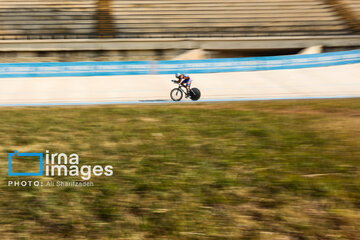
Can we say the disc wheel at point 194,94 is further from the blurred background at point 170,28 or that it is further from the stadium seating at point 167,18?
the stadium seating at point 167,18

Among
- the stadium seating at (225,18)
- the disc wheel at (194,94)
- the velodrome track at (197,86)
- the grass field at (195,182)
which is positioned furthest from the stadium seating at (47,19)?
the grass field at (195,182)

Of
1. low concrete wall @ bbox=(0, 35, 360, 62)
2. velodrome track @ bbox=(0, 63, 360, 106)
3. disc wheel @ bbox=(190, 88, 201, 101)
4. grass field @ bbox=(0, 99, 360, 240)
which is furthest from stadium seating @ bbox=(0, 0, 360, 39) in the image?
grass field @ bbox=(0, 99, 360, 240)

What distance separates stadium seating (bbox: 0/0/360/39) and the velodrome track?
23.0 ft

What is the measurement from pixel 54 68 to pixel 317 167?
16281mm

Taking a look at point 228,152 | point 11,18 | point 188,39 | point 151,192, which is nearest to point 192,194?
point 151,192

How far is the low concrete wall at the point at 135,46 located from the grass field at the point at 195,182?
608 inches

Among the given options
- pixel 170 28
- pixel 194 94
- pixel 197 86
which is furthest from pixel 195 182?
pixel 170 28

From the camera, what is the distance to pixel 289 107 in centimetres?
1259

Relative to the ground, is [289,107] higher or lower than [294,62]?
lower

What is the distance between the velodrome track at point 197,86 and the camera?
50.8ft

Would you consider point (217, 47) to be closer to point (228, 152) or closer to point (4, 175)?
point (228, 152)

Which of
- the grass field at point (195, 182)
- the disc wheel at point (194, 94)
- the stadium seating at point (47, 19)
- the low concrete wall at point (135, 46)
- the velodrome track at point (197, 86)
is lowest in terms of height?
the grass field at point (195, 182)

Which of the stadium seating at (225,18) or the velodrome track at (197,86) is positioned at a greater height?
the stadium seating at (225,18)

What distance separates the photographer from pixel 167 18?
27875 millimetres
